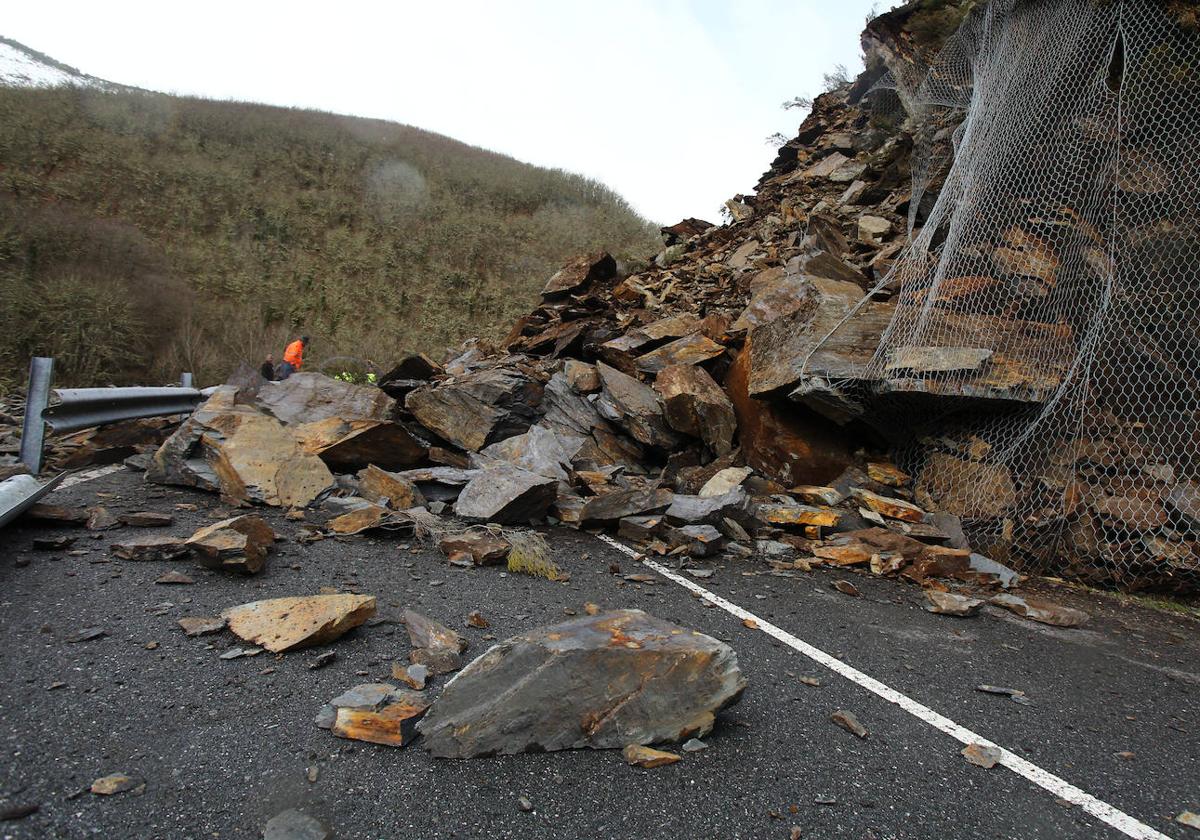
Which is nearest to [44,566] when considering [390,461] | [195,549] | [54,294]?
[195,549]

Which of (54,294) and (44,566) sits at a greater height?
(54,294)

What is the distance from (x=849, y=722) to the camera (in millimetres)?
2180

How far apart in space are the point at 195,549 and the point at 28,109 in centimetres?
3114

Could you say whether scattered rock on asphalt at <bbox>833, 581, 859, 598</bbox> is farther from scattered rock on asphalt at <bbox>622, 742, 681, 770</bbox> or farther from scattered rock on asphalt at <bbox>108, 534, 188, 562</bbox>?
scattered rock on asphalt at <bbox>108, 534, 188, 562</bbox>

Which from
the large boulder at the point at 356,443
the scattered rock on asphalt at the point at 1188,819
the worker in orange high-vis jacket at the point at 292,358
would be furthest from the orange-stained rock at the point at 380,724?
the worker in orange high-vis jacket at the point at 292,358

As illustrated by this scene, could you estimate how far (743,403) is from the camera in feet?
21.4

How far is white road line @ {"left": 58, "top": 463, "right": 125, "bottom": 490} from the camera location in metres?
4.59

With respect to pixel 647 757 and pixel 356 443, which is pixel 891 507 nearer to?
pixel 647 757

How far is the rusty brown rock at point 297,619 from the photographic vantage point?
245cm

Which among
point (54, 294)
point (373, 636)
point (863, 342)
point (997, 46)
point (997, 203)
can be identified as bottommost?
point (373, 636)

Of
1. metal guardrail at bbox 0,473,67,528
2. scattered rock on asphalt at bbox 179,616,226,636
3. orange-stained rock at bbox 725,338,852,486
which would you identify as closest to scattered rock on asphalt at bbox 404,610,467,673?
scattered rock on asphalt at bbox 179,616,226,636

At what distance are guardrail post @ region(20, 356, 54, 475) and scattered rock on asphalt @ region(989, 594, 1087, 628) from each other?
7.10 metres

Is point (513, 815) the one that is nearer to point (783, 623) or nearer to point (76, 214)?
point (783, 623)

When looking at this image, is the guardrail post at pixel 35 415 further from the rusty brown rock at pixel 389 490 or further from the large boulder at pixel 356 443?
the rusty brown rock at pixel 389 490
